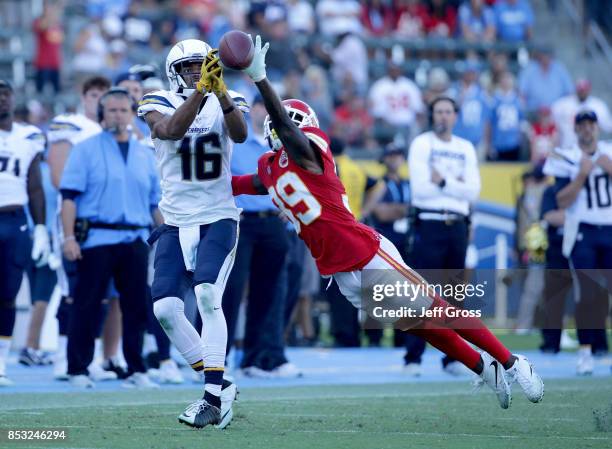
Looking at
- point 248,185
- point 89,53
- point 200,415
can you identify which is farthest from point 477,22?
point 200,415

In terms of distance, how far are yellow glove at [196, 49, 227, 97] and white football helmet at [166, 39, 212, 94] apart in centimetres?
56

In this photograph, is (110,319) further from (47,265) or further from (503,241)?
(503,241)

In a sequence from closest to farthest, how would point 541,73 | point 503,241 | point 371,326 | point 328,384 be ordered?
point 328,384, point 371,326, point 503,241, point 541,73

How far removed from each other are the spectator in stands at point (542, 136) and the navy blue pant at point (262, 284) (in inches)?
305

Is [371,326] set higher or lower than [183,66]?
lower

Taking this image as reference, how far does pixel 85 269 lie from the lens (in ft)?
32.2

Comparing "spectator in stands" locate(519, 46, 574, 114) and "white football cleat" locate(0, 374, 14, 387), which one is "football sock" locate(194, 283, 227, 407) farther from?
"spectator in stands" locate(519, 46, 574, 114)

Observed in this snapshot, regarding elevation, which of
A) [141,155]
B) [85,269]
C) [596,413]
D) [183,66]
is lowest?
[596,413]

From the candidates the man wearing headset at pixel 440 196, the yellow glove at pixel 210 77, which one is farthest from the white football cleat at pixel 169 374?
the yellow glove at pixel 210 77

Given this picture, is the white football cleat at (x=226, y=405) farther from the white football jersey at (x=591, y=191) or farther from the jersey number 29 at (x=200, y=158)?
the white football jersey at (x=591, y=191)

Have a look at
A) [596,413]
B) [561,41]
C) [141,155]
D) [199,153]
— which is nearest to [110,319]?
[141,155]

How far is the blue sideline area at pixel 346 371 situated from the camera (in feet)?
34.1

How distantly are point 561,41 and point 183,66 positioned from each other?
52.2 ft

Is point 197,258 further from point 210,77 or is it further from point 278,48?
point 278,48
